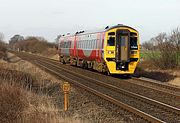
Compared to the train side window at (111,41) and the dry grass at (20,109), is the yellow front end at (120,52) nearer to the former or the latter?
the train side window at (111,41)

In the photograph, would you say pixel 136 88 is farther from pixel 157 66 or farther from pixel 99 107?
pixel 157 66

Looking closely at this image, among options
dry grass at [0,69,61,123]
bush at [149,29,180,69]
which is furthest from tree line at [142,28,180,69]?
dry grass at [0,69,61,123]

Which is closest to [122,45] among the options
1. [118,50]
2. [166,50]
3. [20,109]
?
[118,50]

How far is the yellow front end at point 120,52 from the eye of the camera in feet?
79.8

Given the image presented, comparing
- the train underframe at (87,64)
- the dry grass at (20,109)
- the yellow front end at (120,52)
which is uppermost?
the yellow front end at (120,52)

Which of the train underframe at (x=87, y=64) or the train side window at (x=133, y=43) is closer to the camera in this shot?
the train side window at (x=133, y=43)

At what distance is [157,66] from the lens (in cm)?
3083

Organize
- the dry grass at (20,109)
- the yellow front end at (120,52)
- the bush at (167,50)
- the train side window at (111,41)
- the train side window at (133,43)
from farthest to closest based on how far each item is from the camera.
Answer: the bush at (167,50) → the train side window at (133,43) → the train side window at (111,41) → the yellow front end at (120,52) → the dry grass at (20,109)

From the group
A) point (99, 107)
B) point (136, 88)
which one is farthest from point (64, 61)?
point (99, 107)

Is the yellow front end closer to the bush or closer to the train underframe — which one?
the train underframe

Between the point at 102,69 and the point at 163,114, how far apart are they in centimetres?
1438

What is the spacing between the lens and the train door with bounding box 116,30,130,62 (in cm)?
2434

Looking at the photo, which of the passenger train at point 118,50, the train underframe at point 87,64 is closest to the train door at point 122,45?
the passenger train at point 118,50

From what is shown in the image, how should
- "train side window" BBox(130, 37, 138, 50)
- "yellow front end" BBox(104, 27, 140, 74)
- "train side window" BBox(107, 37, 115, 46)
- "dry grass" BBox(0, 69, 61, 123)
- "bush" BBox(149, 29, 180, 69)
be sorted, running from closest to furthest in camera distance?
"dry grass" BBox(0, 69, 61, 123)
"yellow front end" BBox(104, 27, 140, 74)
"train side window" BBox(107, 37, 115, 46)
"train side window" BBox(130, 37, 138, 50)
"bush" BBox(149, 29, 180, 69)
